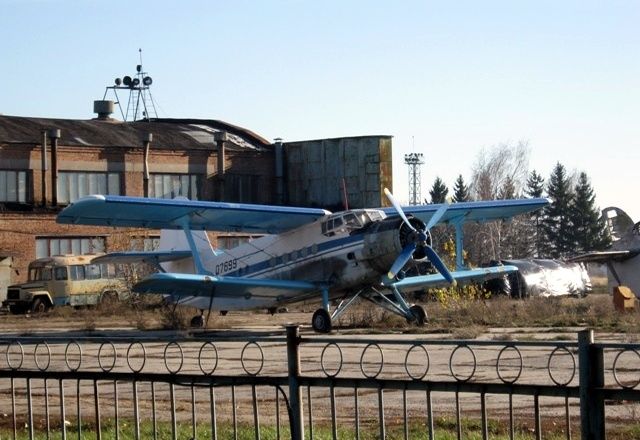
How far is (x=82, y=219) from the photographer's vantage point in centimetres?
2577

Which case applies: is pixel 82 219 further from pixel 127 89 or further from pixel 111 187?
pixel 127 89

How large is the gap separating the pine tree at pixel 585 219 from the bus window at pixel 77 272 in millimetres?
62327

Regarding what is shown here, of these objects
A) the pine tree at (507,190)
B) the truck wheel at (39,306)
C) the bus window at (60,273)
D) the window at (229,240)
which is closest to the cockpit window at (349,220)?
the truck wheel at (39,306)

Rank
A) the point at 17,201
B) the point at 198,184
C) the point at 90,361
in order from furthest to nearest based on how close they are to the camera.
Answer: the point at 198,184 → the point at 17,201 → the point at 90,361

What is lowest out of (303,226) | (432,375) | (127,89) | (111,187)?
(432,375)

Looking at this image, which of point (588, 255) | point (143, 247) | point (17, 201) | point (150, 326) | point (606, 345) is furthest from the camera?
point (17, 201)

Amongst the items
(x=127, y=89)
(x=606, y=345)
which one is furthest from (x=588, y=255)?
(x=127, y=89)

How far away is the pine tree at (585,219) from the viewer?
99812mm

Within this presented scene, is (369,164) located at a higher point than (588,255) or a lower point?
higher

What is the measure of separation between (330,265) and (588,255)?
9670 millimetres

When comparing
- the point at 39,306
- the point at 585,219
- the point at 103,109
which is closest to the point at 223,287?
the point at 39,306

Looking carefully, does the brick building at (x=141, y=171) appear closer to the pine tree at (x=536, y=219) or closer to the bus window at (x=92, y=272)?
the bus window at (x=92, y=272)

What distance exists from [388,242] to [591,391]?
18408 mm

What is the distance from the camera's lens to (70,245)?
53469 mm
